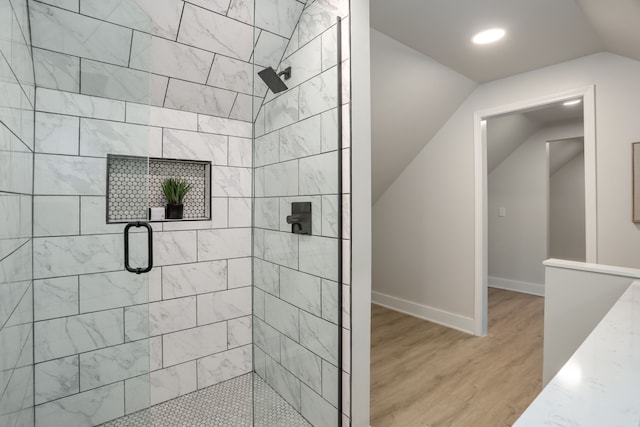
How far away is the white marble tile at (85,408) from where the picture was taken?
3.89ft

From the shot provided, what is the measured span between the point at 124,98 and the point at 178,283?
1.09 m

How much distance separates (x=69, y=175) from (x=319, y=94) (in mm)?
966

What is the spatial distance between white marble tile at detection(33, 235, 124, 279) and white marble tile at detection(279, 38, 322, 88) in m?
0.97

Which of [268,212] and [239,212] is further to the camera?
[239,212]

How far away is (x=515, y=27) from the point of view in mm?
1997

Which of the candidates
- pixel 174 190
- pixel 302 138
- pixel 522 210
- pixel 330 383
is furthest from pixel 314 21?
pixel 522 210

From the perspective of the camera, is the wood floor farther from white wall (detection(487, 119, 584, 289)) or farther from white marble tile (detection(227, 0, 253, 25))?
white marble tile (detection(227, 0, 253, 25))

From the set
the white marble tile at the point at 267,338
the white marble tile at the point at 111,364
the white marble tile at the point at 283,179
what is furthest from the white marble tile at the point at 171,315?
the white marble tile at the point at 283,179

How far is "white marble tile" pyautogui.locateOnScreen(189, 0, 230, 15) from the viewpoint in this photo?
148 cm

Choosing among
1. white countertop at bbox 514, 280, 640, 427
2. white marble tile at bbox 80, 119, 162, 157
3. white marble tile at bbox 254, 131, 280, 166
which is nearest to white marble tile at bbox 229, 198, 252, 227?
white marble tile at bbox 254, 131, 280, 166

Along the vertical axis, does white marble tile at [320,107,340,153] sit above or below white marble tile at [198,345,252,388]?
above

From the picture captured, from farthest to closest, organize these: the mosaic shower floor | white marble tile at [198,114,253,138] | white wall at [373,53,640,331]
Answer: white wall at [373,53,640,331] < white marble tile at [198,114,253,138] < the mosaic shower floor

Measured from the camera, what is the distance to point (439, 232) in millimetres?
3287

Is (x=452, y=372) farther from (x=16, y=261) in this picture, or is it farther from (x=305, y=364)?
(x=16, y=261)
